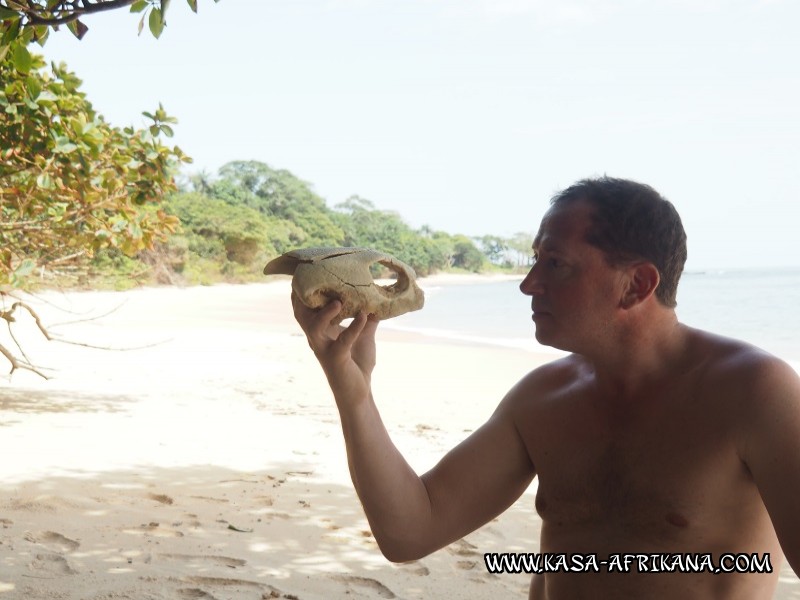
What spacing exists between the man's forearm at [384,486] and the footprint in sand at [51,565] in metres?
1.97

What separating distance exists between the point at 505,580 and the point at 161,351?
10565 mm

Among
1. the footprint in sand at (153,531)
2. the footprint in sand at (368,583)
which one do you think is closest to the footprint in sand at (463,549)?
the footprint in sand at (368,583)

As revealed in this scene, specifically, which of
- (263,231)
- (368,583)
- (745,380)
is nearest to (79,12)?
(745,380)

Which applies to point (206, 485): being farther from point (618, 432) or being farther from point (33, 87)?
point (618, 432)

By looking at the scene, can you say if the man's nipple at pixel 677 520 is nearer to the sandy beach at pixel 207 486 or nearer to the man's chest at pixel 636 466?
the man's chest at pixel 636 466

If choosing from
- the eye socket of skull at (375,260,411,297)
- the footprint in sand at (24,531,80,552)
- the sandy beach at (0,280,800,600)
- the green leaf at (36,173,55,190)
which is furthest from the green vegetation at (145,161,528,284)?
the eye socket of skull at (375,260,411,297)

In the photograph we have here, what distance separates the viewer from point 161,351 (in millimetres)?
13469

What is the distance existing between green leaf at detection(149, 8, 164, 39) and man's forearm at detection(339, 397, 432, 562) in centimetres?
161

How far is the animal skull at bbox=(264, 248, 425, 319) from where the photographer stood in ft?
6.25

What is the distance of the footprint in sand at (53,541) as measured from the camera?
3705 millimetres

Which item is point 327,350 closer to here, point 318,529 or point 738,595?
point 738,595

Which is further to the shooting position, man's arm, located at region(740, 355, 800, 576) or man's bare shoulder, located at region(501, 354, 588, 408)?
man's bare shoulder, located at region(501, 354, 588, 408)

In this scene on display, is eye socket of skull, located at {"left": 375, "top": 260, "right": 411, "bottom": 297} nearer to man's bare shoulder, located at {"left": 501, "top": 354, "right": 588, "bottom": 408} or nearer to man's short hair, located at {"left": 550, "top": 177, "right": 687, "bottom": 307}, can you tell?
man's bare shoulder, located at {"left": 501, "top": 354, "right": 588, "bottom": 408}

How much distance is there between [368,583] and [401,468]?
185 centimetres
